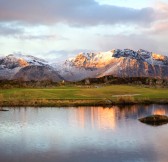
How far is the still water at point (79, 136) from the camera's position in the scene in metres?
40.1

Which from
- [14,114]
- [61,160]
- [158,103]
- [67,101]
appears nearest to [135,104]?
[158,103]

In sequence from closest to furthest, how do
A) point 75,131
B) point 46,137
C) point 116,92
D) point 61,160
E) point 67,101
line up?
point 61,160 < point 46,137 < point 75,131 < point 67,101 < point 116,92

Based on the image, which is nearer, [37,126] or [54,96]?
[37,126]

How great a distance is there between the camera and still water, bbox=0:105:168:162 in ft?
131

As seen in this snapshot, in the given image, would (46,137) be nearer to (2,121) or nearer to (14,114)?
(2,121)

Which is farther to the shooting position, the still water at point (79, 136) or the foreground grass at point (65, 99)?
the foreground grass at point (65, 99)

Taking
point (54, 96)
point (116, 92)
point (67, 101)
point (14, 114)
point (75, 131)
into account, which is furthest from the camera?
point (116, 92)

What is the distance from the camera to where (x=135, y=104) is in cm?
8912

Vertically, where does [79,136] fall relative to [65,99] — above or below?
below

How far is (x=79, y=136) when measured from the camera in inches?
2000

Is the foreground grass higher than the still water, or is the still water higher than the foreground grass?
the foreground grass

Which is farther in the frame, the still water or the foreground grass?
the foreground grass

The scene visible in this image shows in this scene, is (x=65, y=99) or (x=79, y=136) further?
(x=65, y=99)

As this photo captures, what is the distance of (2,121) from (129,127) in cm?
2040
